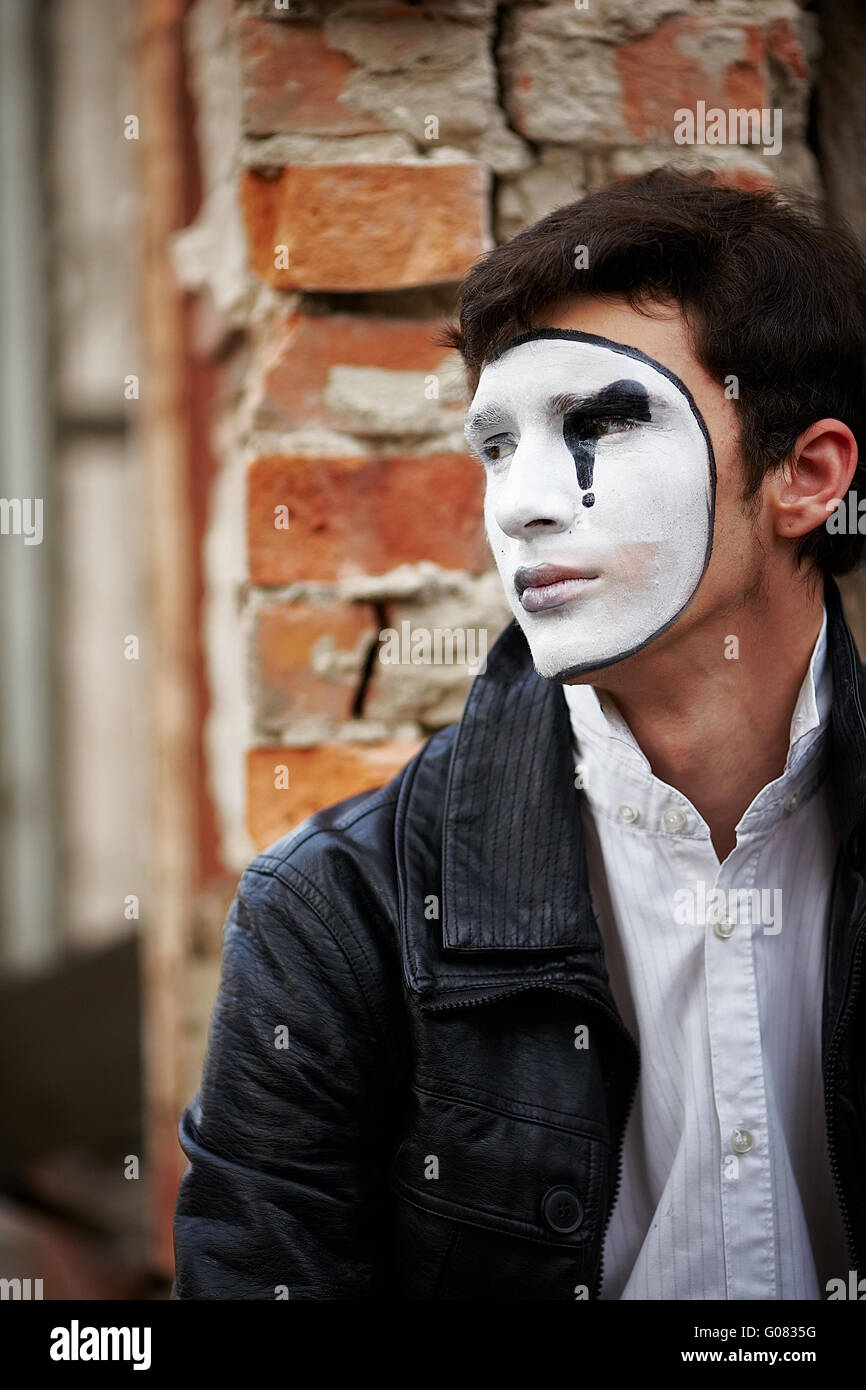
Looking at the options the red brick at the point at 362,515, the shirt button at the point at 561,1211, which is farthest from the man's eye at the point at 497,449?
the shirt button at the point at 561,1211

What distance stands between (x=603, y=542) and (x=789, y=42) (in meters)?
0.77

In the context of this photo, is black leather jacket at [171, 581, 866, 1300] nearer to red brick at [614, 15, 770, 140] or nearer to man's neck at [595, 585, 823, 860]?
man's neck at [595, 585, 823, 860]

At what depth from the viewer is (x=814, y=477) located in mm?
1260

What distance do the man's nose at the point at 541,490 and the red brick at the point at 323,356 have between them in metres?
0.35

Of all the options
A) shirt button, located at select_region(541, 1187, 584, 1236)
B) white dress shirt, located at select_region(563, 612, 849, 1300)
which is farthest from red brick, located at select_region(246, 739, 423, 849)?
shirt button, located at select_region(541, 1187, 584, 1236)

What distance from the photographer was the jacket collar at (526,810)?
3.80 ft

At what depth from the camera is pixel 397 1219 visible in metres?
1.18

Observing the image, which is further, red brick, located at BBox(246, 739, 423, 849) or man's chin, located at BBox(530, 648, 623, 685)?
red brick, located at BBox(246, 739, 423, 849)

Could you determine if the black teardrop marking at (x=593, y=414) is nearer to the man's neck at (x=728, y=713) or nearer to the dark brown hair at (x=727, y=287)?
the dark brown hair at (x=727, y=287)

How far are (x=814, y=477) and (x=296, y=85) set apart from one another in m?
0.72

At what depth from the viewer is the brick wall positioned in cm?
140

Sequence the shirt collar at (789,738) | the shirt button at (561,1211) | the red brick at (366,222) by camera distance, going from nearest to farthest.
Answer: the shirt button at (561,1211), the shirt collar at (789,738), the red brick at (366,222)
